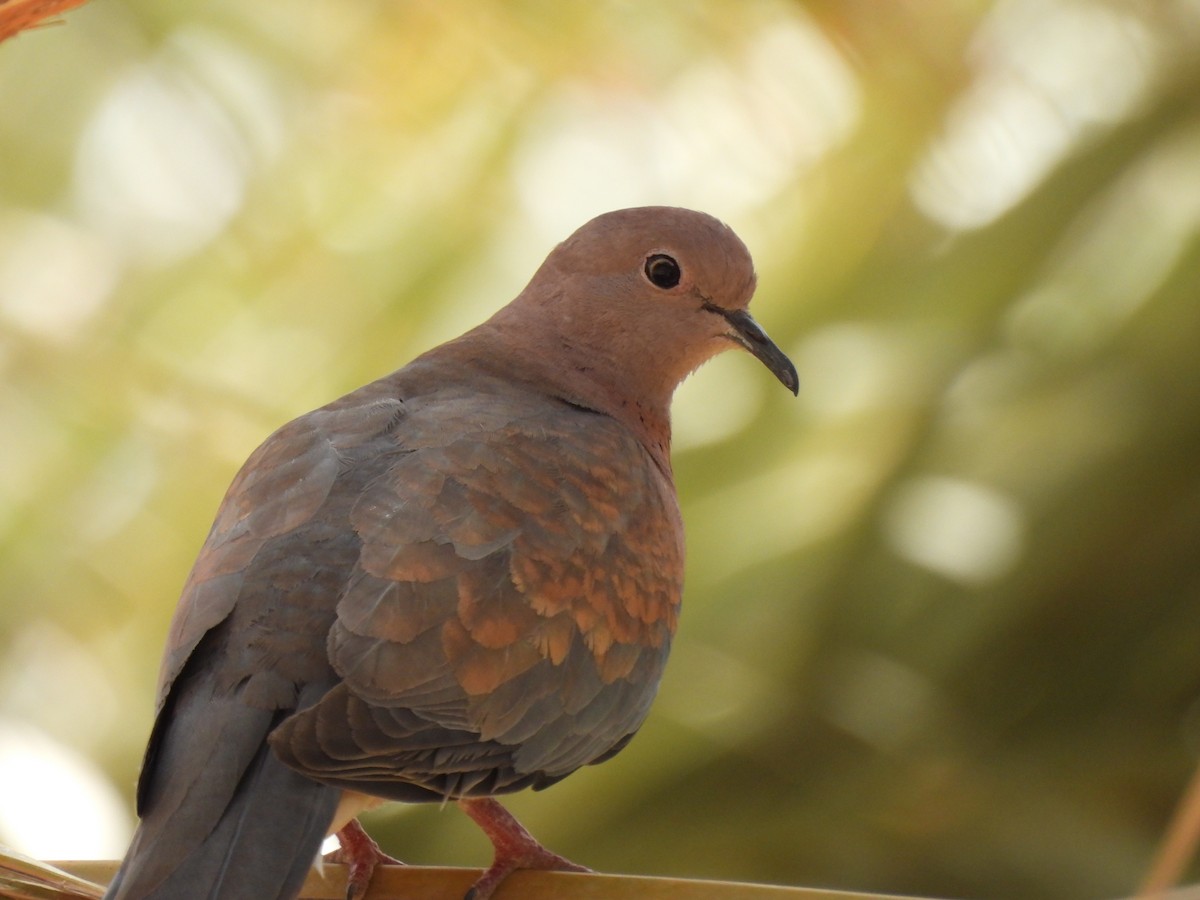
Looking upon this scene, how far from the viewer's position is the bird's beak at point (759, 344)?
10.00 feet

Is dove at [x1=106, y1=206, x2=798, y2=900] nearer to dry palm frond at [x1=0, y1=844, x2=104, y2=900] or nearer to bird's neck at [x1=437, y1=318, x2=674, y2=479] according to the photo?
bird's neck at [x1=437, y1=318, x2=674, y2=479]

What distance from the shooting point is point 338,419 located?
2.64 metres

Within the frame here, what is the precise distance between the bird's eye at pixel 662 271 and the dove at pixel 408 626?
341 mm

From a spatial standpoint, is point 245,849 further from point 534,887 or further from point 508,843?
point 508,843

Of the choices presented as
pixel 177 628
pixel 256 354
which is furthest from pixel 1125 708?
pixel 256 354

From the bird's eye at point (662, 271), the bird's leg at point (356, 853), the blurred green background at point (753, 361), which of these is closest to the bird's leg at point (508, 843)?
the bird's leg at point (356, 853)

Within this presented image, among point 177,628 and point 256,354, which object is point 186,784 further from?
point 256,354

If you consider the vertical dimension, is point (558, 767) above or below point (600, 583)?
below

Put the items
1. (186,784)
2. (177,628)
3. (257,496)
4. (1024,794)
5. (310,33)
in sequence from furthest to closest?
(310,33) → (1024,794) → (257,496) → (177,628) → (186,784)

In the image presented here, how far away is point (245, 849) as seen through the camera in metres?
1.98

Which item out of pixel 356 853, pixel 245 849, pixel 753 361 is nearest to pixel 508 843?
pixel 356 853

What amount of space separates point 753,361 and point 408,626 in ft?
4.94

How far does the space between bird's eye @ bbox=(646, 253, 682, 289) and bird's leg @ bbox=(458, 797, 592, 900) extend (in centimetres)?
114

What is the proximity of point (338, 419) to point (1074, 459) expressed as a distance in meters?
1.36
